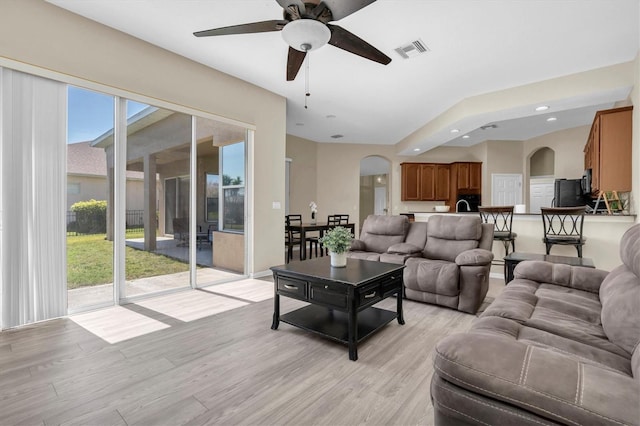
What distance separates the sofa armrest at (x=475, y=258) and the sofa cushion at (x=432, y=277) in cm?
9

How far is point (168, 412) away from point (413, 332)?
78.1 inches

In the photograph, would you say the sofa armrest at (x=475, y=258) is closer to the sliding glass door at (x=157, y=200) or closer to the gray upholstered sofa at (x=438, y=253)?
the gray upholstered sofa at (x=438, y=253)

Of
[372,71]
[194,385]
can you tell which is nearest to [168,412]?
[194,385]

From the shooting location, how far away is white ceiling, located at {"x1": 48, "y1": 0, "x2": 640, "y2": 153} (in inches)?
116

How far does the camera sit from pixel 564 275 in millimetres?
2381

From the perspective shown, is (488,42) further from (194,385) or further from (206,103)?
(194,385)

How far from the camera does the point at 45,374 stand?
204 centimetres

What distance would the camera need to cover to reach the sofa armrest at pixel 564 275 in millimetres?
2248

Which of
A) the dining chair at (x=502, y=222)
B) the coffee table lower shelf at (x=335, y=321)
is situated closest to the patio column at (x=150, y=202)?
the coffee table lower shelf at (x=335, y=321)

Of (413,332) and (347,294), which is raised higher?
(347,294)

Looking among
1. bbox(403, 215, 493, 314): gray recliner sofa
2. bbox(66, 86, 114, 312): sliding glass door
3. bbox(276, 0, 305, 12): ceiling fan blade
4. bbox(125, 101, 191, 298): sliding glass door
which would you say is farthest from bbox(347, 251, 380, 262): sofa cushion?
bbox(66, 86, 114, 312): sliding glass door

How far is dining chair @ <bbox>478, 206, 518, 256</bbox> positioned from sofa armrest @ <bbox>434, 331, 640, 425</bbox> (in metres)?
4.09

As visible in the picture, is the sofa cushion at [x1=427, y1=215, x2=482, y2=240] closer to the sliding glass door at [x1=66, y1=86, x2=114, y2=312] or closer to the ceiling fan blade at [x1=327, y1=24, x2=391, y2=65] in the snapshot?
the ceiling fan blade at [x1=327, y1=24, x2=391, y2=65]

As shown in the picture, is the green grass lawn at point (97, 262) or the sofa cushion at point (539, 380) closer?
the sofa cushion at point (539, 380)
